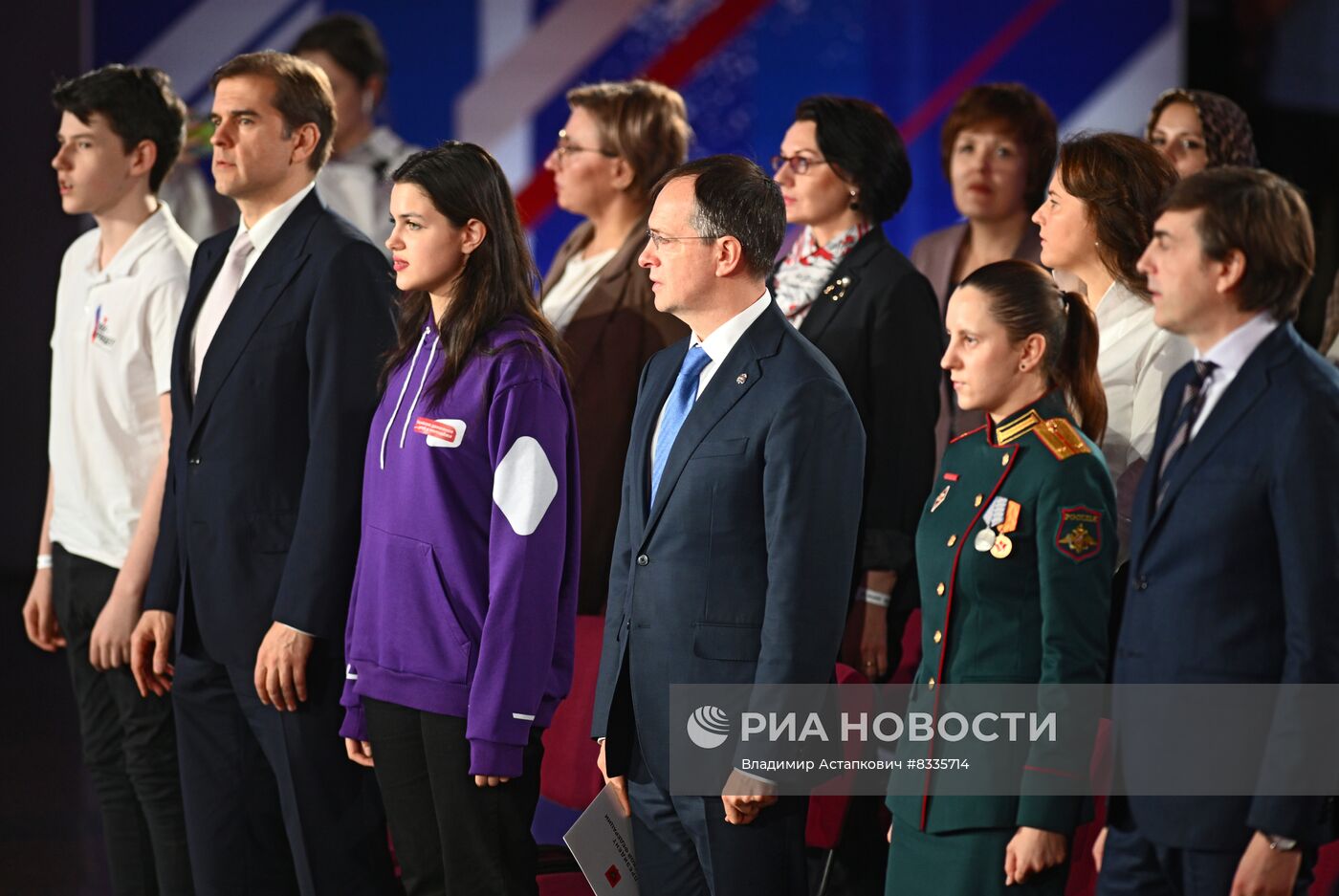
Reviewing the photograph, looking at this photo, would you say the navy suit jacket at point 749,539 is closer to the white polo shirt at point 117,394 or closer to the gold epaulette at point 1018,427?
the gold epaulette at point 1018,427

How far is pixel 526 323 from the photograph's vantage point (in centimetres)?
277

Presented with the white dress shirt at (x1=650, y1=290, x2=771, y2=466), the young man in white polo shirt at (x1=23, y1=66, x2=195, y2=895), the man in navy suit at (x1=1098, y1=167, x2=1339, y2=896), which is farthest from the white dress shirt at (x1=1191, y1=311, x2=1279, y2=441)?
the young man in white polo shirt at (x1=23, y1=66, x2=195, y2=895)

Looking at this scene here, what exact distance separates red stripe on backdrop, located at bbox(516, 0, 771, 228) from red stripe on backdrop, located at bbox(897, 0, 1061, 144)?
2.69 feet

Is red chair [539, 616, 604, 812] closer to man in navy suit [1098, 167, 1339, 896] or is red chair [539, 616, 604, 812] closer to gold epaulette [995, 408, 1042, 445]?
gold epaulette [995, 408, 1042, 445]

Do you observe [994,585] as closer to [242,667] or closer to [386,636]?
[386,636]

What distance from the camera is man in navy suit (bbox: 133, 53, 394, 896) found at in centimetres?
289

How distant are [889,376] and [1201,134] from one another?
1019 mm

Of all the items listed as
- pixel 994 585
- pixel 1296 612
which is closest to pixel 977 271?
pixel 994 585

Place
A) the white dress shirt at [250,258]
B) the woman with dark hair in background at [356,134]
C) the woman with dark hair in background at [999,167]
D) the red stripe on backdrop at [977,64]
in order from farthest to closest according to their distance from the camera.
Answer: the red stripe on backdrop at [977,64], the woman with dark hair in background at [356,134], the woman with dark hair in background at [999,167], the white dress shirt at [250,258]

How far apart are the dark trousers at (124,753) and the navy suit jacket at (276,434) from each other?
40 cm

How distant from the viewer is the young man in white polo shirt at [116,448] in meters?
3.32

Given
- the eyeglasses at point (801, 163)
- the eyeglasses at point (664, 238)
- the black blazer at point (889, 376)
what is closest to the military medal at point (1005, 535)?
the eyeglasses at point (664, 238)

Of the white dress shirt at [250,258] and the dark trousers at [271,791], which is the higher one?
the white dress shirt at [250,258]

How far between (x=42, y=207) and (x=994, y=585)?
6292mm
